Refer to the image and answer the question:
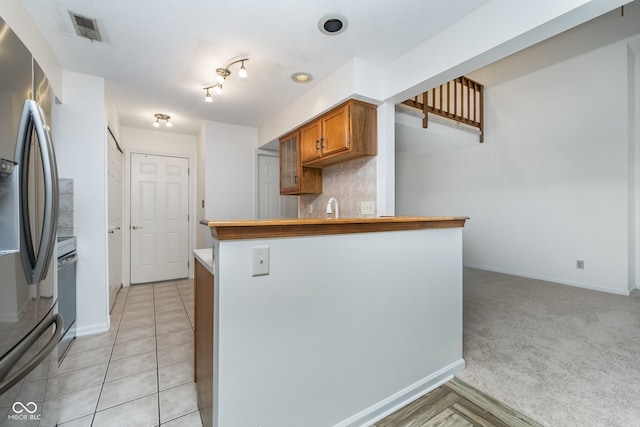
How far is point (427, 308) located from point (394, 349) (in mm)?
332

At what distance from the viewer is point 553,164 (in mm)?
4109

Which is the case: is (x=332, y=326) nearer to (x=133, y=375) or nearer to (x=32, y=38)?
(x=133, y=375)

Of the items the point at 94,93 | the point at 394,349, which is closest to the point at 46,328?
the point at 394,349

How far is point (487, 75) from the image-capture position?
484cm

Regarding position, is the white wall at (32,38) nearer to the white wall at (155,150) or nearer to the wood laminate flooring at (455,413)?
the white wall at (155,150)

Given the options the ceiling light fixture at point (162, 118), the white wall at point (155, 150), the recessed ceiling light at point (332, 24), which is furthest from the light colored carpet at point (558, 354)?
the ceiling light fixture at point (162, 118)

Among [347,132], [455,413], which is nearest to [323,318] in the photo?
[455,413]

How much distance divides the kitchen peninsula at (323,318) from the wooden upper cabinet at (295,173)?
6.87 feet

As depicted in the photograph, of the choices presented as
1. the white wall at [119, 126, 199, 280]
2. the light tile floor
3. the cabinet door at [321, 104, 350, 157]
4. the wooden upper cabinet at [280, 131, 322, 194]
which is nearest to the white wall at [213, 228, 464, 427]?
the light tile floor

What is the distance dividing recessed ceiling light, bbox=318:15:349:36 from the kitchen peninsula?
4.91 feet

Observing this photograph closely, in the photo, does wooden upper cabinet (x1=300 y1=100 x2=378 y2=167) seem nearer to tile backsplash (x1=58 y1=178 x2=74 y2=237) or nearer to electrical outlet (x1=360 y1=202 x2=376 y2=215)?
electrical outlet (x1=360 y1=202 x2=376 y2=215)

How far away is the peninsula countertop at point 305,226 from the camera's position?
Result: 107cm

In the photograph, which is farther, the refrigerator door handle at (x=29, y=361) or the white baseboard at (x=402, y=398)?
the white baseboard at (x=402, y=398)

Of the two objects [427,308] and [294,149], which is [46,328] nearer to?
[427,308]
